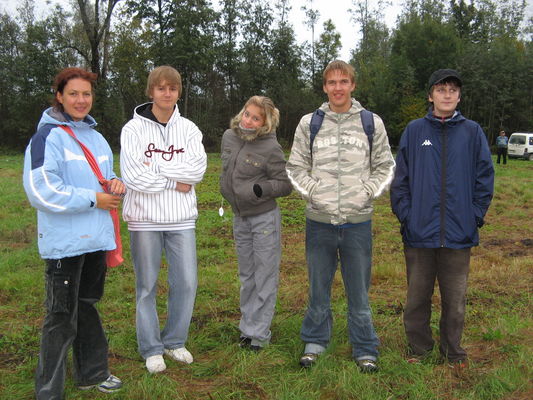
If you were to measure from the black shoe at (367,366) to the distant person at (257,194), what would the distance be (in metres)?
0.73

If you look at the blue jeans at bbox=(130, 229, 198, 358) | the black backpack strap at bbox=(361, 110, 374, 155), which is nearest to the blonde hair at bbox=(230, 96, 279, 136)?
the black backpack strap at bbox=(361, 110, 374, 155)

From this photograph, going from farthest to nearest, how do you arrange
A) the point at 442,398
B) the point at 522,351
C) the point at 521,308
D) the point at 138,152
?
the point at 521,308 → the point at 522,351 → the point at 138,152 → the point at 442,398

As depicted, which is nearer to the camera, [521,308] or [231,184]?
[231,184]

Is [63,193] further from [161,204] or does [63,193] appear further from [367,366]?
[367,366]

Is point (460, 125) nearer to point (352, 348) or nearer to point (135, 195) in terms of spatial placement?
point (352, 348)

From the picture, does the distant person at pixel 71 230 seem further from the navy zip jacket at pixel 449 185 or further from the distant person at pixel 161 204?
the navy zip jacket at pixel 449 185

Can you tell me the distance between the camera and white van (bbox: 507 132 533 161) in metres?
28.3

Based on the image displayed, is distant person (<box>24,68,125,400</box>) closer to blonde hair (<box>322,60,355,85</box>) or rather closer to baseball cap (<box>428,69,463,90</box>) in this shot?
blonde hair (<box>322,60,355,85</box>)

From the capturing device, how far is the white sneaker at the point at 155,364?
331cm

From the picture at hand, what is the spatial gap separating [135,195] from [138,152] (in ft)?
0.96

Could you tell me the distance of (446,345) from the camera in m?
3.51

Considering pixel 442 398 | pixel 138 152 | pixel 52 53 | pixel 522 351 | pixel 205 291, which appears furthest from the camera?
pixel 52 53

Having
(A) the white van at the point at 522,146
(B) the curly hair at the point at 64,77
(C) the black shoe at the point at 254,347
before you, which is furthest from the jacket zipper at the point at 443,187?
(A) the white van at the point at 522,146

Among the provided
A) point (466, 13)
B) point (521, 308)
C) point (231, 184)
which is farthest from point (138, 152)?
point (466, 13)
